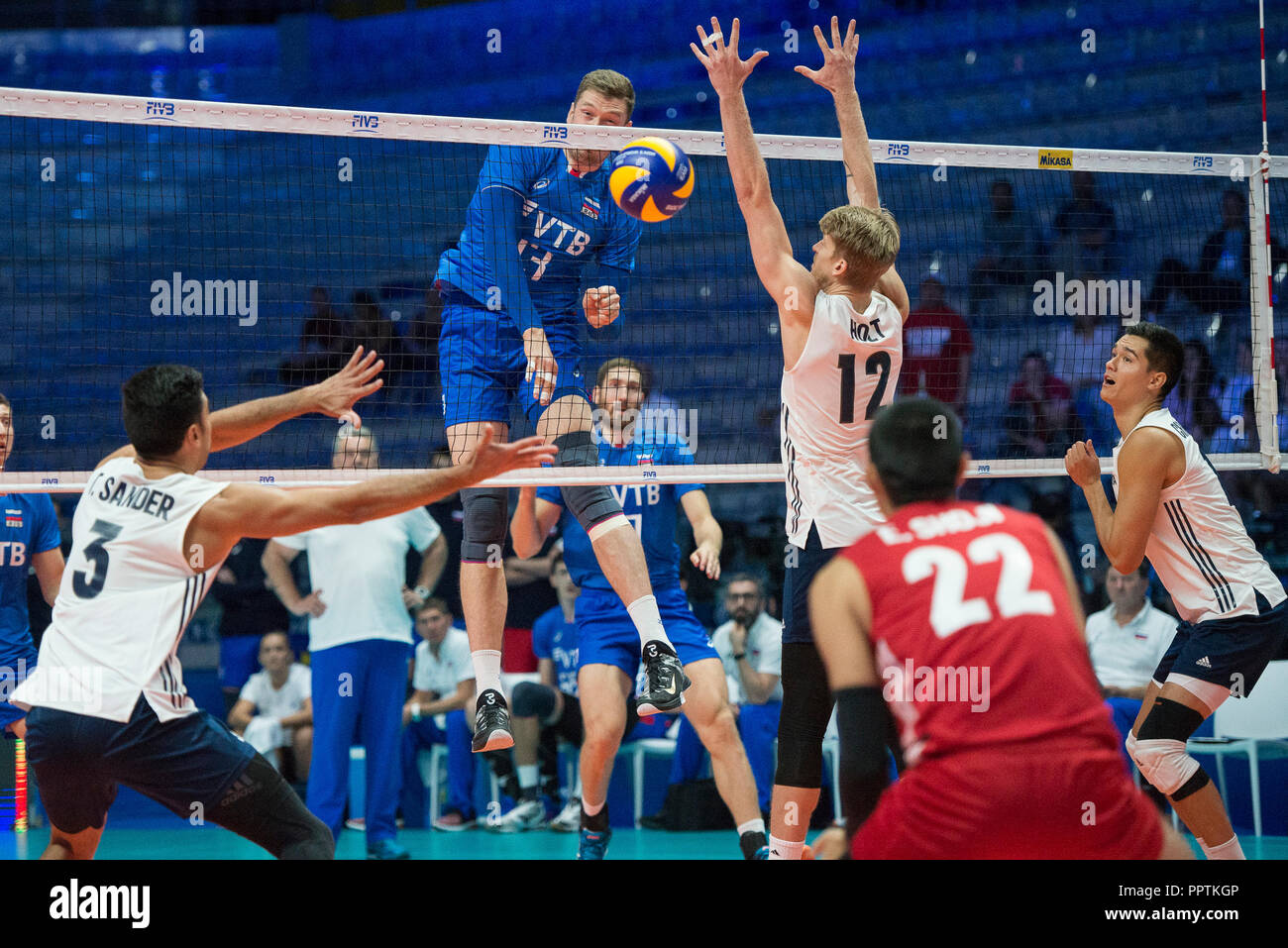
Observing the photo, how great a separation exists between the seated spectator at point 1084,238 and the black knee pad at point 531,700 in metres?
5.27

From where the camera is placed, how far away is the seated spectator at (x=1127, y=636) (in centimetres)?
896

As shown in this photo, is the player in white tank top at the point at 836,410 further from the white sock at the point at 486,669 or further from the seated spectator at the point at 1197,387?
the seated spectator at the point at 1197,387

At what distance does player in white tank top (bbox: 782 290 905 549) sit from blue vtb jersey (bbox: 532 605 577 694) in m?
4.54

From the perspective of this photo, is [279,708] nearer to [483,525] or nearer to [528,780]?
[528,780]

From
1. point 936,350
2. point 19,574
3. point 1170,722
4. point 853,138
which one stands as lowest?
point 1170,722

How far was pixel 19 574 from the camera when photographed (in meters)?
7.61

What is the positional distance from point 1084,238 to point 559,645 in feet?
18.6

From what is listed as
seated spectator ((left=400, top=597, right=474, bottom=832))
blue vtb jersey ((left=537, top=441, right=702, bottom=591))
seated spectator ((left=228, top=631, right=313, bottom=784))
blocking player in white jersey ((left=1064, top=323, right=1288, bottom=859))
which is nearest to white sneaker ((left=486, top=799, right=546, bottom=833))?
seated spectator ((left=400, top=597, right=474, bottom=832))

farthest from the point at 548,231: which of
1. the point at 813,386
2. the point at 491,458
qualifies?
the point at 491,458

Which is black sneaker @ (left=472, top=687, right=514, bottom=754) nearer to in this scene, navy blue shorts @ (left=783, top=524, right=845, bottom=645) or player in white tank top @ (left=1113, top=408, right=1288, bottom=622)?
navy blue shorts @ (left=783, top=524, right=845, bottom=645)

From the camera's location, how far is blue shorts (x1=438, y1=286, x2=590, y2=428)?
20.6 ft

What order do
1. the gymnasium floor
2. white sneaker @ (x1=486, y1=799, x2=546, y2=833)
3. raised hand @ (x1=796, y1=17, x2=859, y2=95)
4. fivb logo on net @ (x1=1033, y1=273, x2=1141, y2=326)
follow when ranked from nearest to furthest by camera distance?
raised hand @ (x1=796, y1=17, x2=859, y2=95), fivb logo on net @ (x1=1033, y1=273, x2=1141, y2=326), the gymnasium floor, white sneaker @ (x1=486, y1=799, x2=546, y2=833)
